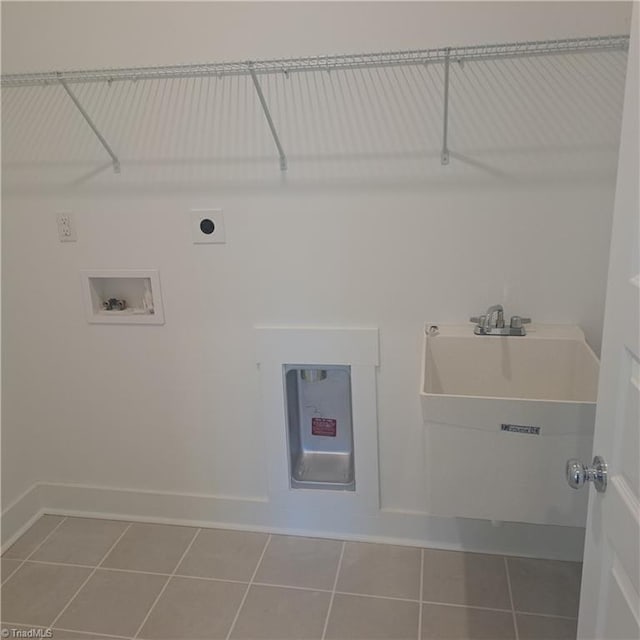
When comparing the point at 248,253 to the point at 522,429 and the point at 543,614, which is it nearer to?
the point at 522,429

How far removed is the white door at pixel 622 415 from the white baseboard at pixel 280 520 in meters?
1.02

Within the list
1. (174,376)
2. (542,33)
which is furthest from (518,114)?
(174,376)

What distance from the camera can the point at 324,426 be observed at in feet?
7.42

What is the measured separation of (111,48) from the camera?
1.89 metres

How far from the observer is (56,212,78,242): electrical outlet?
6.80ft

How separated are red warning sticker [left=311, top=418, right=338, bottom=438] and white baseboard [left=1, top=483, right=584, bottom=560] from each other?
310mm

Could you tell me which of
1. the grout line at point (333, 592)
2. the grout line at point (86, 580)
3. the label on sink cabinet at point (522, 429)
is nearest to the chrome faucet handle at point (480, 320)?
the label on sink cabinet at point (522, 429)

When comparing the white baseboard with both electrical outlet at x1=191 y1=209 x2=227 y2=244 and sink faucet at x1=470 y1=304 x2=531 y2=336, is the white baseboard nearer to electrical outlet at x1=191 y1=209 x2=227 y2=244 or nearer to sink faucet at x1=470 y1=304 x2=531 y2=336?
sink faucet at x1=470 y1=304 x2=531 y2=336

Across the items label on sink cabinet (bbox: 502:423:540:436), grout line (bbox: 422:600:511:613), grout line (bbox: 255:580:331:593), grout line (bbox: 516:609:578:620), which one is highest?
label on sink cabinet (bbox: 502:423:540:436)

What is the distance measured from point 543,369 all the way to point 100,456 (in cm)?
176

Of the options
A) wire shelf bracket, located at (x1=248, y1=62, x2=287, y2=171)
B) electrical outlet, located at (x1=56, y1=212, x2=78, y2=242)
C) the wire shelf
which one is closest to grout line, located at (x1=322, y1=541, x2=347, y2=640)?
wire shelf bracket, located at (x1=248, y1=62, x2=287, y2=171)

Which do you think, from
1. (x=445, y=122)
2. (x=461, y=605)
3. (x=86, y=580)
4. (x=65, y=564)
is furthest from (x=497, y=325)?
(x=65, y=564)

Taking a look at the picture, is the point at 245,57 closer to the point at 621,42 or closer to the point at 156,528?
the point at 621,42

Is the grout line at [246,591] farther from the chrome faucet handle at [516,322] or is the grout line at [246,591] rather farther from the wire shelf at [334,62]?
the wire shelf at [334,62]
